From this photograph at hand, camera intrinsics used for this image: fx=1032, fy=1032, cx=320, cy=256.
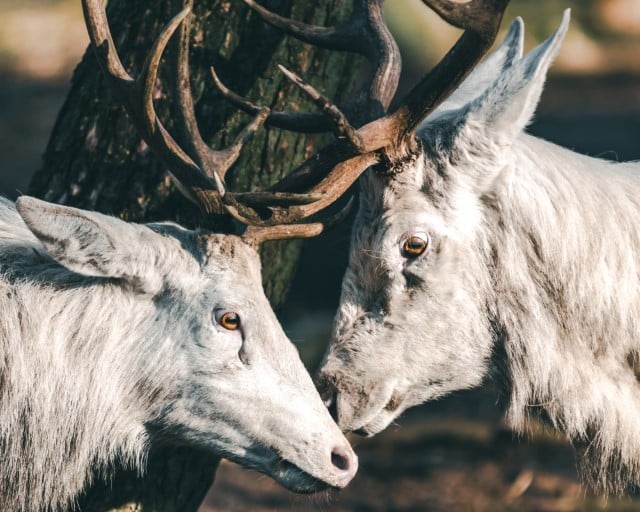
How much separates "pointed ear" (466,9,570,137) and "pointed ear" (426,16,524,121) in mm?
496

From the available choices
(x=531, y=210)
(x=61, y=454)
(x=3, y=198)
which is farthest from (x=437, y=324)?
(x=3, y=198)

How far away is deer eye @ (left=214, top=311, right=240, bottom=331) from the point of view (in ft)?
15.0

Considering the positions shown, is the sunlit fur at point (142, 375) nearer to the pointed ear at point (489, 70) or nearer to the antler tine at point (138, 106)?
the antler tine at point (138, 106)

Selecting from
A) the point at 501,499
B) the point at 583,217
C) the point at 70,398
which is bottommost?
the point at 501,499

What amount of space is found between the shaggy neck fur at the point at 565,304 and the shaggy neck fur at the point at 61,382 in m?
1.70

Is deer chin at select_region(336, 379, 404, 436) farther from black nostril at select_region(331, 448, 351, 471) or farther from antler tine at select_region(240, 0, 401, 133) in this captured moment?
antler tine at select_region(240, 0, 401, 133)

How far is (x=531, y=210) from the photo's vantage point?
4.80m

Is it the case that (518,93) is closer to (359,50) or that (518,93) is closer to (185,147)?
(359,50)

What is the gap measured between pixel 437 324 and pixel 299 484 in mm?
976

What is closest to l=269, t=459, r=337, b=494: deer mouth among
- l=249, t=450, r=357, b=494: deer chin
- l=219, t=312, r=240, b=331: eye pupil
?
l=249, t=450, r=357, b=494: deer chin

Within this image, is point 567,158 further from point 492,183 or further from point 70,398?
point 70,398

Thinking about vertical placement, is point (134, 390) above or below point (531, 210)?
below

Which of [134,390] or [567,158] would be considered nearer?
[134,390]

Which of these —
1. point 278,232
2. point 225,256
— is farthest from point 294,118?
point 225,256
